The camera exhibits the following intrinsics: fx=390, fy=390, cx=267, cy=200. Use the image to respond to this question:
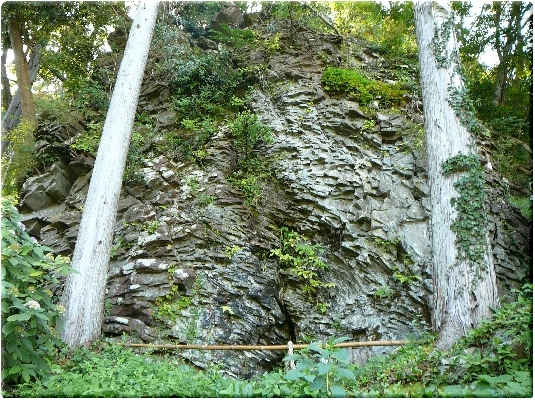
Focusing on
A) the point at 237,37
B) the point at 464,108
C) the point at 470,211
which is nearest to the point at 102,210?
the point at 470,211

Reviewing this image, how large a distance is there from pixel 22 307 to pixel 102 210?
8.44ft

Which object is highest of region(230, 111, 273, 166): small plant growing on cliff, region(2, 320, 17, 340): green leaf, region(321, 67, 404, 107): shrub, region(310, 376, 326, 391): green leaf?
region(321, 67, 404, 107): shrub

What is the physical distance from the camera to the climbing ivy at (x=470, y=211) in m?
4.75

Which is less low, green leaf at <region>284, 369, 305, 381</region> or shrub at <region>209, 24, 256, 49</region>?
shrub at <region>209, 24, 256, 49</region>

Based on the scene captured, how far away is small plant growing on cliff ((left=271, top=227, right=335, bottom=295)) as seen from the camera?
7.09 meters

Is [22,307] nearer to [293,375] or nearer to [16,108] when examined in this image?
[293,375]

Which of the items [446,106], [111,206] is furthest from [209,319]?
[446,106]

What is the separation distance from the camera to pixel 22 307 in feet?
11.0

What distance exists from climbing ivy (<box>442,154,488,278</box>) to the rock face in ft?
6.90

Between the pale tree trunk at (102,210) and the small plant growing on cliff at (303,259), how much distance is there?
3048 millimetres

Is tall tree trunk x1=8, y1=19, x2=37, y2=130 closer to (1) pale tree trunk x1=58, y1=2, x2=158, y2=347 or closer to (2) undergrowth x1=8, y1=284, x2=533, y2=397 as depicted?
(1) pale tree trunk x1=58, y1=2, x2=158, y2=347

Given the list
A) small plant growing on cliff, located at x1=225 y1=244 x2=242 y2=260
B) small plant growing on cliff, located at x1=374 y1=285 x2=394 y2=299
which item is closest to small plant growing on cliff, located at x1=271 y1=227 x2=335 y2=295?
small plant growing on cliff, located at x1=225 y1=244 x2=242 y2=260

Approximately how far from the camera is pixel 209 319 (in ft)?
20.5

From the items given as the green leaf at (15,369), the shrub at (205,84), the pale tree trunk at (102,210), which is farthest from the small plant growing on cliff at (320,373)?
the shrub at (205,84)
